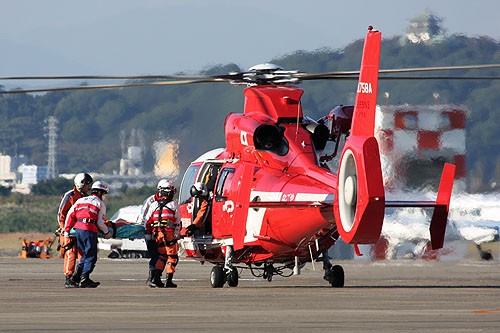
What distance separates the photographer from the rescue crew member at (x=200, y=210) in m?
23.7

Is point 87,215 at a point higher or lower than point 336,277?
higher

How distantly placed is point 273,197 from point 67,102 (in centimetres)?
5397

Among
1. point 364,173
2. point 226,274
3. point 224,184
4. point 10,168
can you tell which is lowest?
point 10,168

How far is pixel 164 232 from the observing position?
Answer: 22344mm

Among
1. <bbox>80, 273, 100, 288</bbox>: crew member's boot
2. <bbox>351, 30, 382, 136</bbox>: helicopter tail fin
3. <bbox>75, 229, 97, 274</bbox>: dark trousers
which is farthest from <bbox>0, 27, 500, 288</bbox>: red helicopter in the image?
<bbox>80, 273, 100, 288</bbox>: crew member's boot

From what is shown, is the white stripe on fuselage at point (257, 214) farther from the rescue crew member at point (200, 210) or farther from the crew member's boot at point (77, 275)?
the crew member's boot at point (77, 275)

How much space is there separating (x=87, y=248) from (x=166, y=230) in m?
2.05

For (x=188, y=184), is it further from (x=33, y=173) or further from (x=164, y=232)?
(x=33, y=173)

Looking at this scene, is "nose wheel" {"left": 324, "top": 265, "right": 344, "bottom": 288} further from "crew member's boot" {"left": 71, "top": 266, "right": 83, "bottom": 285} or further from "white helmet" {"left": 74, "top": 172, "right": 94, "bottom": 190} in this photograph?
"white helmet" {"left": 74, "top": 172, "right": 94, "bottom": 190}

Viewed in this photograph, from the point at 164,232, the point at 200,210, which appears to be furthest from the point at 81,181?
the point at 200,210

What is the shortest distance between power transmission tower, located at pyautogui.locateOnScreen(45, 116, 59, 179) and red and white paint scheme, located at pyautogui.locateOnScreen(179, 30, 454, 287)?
41.7 metres

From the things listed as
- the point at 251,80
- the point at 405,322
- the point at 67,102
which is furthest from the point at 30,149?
the point at 405,322

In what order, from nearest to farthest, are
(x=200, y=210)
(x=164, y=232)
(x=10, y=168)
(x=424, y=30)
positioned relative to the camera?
(x=164, y=232) → (x=200, y=210) → (x=424, y=30) → (x=10, y=168)

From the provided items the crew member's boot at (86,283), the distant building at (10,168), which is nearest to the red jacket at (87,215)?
the crew member's boot at (86,283)
